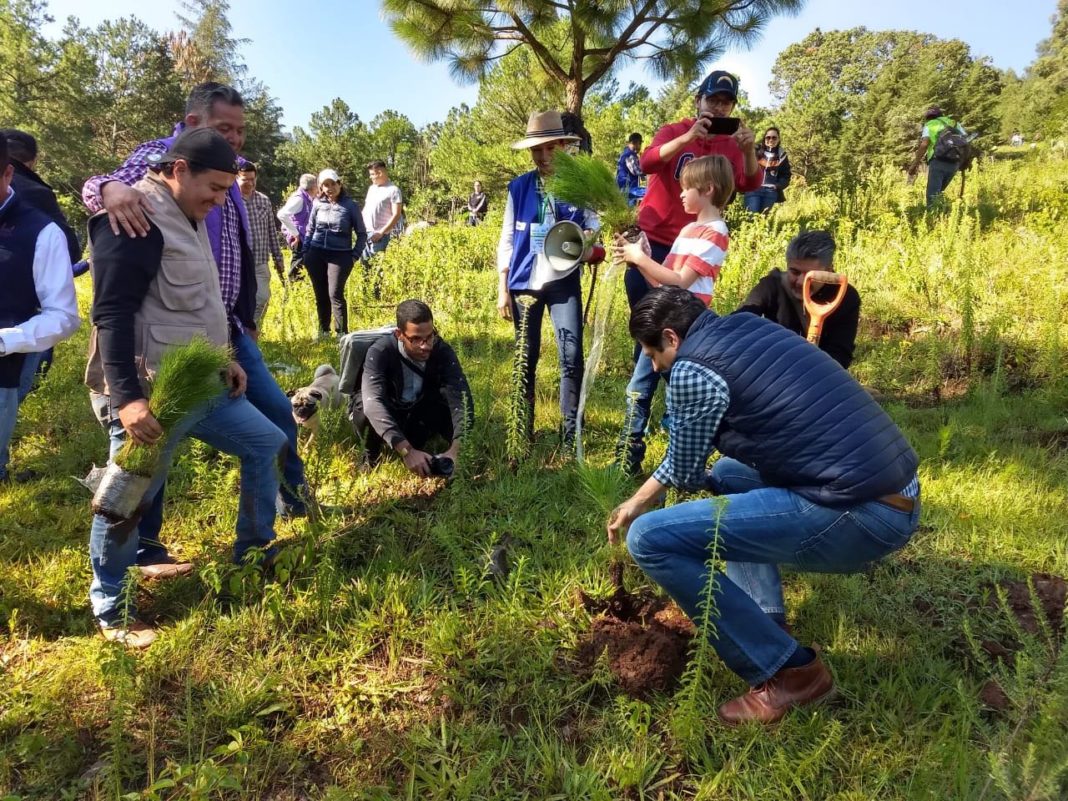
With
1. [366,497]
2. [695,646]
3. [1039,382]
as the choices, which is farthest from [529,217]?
[1039,382]

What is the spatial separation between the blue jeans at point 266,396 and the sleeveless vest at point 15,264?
0.73 metres

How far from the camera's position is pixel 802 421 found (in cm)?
171

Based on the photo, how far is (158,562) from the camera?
2619mm

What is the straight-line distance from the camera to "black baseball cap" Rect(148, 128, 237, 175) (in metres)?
2.02

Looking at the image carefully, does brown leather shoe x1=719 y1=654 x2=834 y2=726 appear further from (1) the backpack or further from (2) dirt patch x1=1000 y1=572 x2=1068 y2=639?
(1) the backpack

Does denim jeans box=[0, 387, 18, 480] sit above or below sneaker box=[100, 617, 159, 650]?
above

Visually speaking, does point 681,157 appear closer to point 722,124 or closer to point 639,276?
point 722,124

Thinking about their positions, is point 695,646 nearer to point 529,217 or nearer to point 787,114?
point 529,217

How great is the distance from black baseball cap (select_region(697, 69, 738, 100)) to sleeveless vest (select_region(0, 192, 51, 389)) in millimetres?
2899

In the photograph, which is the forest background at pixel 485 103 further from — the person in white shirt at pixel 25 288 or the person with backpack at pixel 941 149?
the person in white shirt at pixel 25 288

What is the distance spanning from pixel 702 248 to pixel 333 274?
3838 millimetres

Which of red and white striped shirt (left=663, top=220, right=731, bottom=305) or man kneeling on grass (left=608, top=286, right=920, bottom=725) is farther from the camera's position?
red and white striped shirt (left=663, top=220, right=731, bottom=305)

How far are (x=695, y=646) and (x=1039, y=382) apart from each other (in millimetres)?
3835

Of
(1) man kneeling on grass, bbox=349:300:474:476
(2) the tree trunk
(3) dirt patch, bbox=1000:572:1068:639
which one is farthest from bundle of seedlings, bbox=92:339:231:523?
(2) the tree trunk
